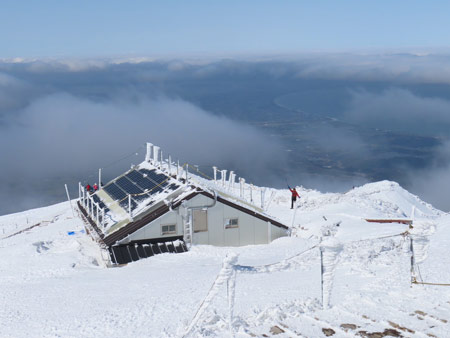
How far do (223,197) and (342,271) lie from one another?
11564 millimetres

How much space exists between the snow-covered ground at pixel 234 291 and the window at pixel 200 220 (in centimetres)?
138

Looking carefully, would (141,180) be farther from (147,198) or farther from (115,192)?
(147,198)

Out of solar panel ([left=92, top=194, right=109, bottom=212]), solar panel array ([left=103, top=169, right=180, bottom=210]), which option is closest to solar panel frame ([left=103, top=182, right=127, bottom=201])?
solar panel array ([left=103, top=169, right=180, bottom=210])

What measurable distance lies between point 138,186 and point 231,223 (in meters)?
7.77

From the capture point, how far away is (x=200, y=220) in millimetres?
27234

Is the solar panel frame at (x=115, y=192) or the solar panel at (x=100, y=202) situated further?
A: the solar panel frame at (x=115, y=192)

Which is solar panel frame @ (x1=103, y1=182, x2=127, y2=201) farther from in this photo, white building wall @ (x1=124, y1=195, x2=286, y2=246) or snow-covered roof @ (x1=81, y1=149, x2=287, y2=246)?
white building wall @ (x1=124, y1=195, x2=286, y2=246)

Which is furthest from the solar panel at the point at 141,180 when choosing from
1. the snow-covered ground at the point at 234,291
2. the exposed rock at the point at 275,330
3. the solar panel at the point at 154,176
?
the exposed rock at the point at 275,330

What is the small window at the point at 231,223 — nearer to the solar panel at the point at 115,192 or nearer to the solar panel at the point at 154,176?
the solar panel at the point at 154,176

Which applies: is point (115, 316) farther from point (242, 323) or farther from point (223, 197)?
point (223, 197)

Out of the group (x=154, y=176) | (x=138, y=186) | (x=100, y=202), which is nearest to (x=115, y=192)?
(x=100, y=202)

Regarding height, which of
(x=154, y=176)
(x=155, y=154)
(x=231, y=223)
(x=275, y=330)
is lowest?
(x=231, y=223)

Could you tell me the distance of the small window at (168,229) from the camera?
2634 centimetres

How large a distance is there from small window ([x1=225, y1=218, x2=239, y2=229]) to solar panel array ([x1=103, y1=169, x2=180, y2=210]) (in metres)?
3.78
